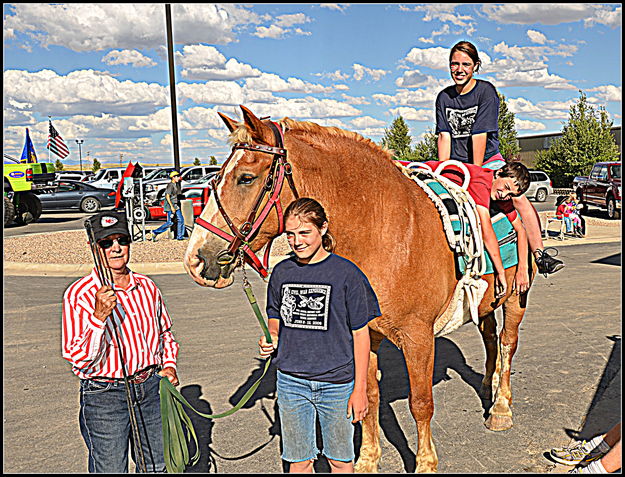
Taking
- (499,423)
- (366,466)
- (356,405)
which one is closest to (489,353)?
(499,423)

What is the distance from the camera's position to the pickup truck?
22.1 m

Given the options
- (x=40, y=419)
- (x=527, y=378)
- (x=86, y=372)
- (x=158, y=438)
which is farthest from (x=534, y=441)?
(x=40, y=419)

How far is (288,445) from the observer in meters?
3.14

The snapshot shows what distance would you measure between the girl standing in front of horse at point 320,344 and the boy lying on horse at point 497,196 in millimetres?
1562

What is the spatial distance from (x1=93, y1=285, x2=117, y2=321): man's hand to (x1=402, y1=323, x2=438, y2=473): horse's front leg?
189cm

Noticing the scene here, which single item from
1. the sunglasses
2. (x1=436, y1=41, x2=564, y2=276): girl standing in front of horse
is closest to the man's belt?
the sunglasses

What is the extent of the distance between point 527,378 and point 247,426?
118 inches

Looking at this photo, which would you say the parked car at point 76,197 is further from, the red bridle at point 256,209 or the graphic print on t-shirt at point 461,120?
the red bridle at point 256,209

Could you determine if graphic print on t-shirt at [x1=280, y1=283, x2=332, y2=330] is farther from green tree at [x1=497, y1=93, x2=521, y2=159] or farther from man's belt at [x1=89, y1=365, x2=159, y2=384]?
green tree at [x1=497, y1=93, x2=521, y2=159]

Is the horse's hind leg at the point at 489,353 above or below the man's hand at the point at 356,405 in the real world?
below

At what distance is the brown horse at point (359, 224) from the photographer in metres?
3.27

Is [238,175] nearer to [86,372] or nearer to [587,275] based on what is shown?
[86,372]

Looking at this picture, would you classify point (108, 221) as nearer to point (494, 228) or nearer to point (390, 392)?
point (494, 228)

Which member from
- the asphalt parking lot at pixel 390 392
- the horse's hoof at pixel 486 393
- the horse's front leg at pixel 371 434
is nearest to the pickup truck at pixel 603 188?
the asphalt parking lot at pixel 390 392
